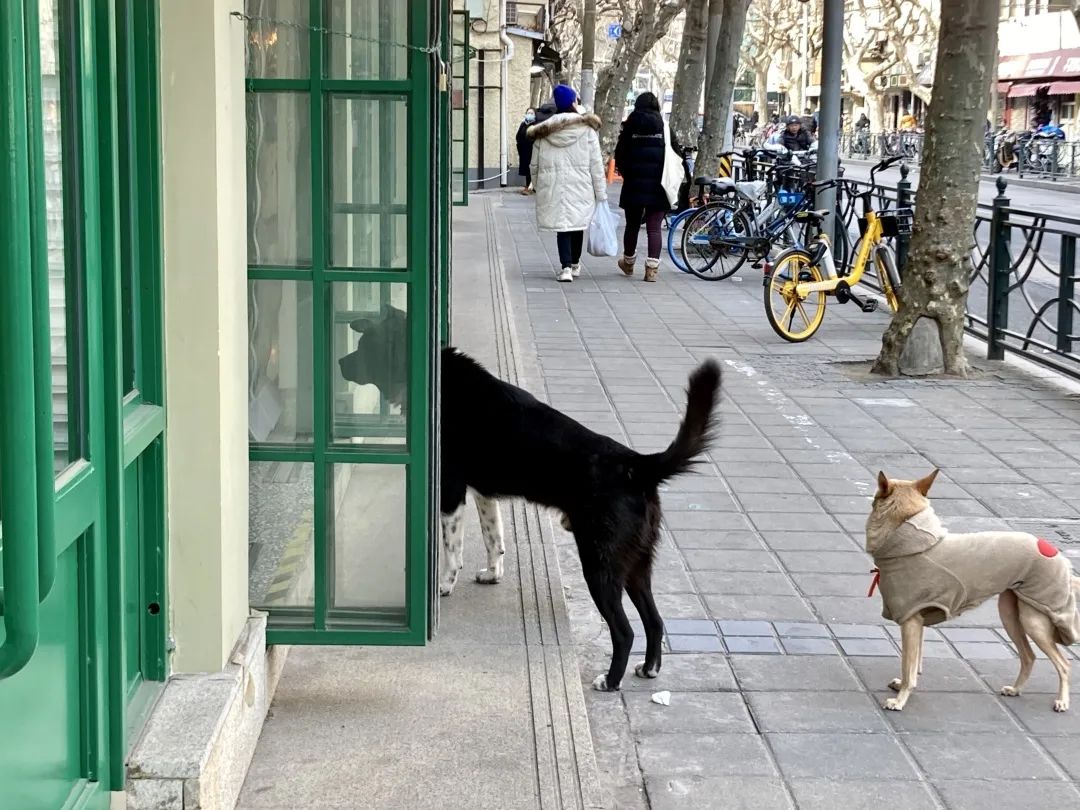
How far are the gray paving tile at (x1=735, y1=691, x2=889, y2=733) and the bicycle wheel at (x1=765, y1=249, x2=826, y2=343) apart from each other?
7170 mm

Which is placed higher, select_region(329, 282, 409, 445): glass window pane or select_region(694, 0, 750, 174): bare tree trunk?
select_region(694, 0, 750, 174): bare tree trunk

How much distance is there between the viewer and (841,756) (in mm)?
4043

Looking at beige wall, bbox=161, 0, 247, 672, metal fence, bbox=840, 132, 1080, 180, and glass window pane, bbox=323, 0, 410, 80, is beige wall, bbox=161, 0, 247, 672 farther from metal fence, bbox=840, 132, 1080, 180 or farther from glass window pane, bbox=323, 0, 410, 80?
metal fence, bbox=840, 132, 1080, 180

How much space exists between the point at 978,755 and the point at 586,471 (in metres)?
1.47

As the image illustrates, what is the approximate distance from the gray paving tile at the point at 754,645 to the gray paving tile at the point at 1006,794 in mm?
1067

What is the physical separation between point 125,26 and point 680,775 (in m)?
2.47

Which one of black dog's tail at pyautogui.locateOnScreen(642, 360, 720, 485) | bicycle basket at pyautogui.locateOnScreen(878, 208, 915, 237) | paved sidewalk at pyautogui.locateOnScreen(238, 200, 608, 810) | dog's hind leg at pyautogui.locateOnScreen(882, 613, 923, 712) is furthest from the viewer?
bicycle basket at pyautogui.locateOnScreen(878, 208, 915, 237)

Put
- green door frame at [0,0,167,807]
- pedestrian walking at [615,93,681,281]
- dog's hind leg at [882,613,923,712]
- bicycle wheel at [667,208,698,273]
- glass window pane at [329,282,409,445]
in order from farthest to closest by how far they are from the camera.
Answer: bicycle wheel at [667,208,698,273] < pedestrian walking at [615,93,681,281] < dog's hind leg at [882,613,923,712] < glass window pane at [329,282,409,445] < green door frame at [0,0,167,807]

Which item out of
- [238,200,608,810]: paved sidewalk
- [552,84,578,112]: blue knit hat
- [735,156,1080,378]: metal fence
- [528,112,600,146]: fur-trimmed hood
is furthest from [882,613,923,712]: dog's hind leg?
[552,84,578,112]: blue knit hat

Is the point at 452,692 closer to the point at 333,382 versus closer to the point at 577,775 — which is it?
the point at 577,775

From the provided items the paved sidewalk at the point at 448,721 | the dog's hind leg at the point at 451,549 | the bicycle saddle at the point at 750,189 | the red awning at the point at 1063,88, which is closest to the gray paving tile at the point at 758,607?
the paved sidewalk at the point at 448,721

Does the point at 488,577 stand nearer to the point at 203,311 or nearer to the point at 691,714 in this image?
Result: the point at 691,714

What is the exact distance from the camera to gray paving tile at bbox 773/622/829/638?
5.04m

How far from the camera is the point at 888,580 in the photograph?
173 inches
